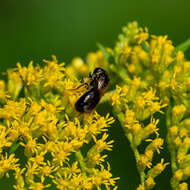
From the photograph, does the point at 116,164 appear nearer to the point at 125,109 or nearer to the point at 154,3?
the point at 125,109

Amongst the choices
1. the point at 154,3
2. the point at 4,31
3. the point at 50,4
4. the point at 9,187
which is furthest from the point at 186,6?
the point at 9,187

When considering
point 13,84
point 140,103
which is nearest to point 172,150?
point 140,103

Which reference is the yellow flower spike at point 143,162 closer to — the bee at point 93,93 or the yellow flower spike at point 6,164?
the bee at point 93,93

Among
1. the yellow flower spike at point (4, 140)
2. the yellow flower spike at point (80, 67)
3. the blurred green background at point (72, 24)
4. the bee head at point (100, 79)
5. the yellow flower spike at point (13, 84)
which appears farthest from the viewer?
the blurred green background at point (72, 24)

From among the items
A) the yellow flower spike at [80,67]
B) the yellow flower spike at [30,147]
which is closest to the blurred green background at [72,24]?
the yellow flower spike at [80,67]

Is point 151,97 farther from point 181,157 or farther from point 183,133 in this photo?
point 181,157

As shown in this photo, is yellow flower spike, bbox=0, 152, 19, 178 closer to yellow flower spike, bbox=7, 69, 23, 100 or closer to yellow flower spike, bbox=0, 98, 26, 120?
yellow flower spike, bbox=0, 98, 26, 120
